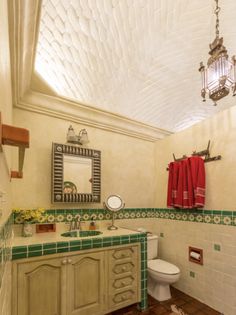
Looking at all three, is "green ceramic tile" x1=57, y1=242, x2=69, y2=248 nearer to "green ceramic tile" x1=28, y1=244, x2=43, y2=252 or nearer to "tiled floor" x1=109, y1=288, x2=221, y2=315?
"green ceramic tile" x1=28, y1=244, x2=43, y2=252

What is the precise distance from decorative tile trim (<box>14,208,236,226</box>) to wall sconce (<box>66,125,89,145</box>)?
2.80ft

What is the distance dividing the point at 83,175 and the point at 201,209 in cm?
149

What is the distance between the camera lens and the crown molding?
1242 mm

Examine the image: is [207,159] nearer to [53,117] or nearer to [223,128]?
[223,128]

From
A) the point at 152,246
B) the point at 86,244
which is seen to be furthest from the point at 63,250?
the point at 152,246

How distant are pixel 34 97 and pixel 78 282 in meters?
2.00

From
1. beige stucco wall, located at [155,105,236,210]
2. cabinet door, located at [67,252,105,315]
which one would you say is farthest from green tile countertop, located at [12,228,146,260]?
beige stucco wall, located at [155,105,236,210]

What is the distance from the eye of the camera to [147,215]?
10.3 feet

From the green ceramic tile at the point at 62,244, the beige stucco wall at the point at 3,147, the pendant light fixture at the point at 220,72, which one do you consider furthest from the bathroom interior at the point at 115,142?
the pendant light fixture at the point at 220,72

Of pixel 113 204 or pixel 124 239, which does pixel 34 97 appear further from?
pixel 124 239

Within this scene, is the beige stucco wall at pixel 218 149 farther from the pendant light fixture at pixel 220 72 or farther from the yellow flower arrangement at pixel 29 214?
Result: the yellow flower arrangement at pixel 29 214

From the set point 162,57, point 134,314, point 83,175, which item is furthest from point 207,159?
point 134,314

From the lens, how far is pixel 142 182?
3.18 metres

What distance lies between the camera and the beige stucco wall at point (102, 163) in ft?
7.43
